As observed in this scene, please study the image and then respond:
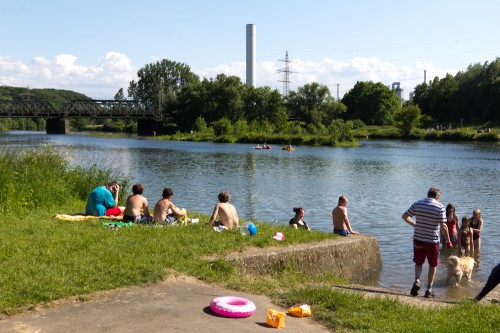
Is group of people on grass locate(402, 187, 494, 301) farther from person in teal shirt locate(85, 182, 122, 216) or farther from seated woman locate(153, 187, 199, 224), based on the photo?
person in teal shirt locate(85, 182, 122, 216)

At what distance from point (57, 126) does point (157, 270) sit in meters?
135

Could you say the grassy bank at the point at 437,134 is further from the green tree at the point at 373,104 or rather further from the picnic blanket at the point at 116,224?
the picnic blanket at the point at 116,224

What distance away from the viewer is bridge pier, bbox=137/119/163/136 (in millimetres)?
131125

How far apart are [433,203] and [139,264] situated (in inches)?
208

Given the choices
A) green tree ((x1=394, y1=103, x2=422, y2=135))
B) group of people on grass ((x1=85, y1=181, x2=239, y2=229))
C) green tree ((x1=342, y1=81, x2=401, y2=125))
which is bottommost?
group of people on grass ((x1=85, y1=181, x2=239, y2=229))

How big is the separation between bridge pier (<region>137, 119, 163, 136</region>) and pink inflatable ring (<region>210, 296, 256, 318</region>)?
12300 centimetres

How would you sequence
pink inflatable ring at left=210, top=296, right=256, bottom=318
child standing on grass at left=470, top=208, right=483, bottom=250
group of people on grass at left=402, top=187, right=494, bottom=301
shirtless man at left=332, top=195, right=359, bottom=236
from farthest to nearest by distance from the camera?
child standing on grass at left=470, top=208, right=483, bottom=250, shirtless man at left=332, top=195, right=359, bottom=236, group of people on grass at left=402, top=187, right=494, bottom=301, pink inflatable ring at left=210, top=296, right=256, bottom=318

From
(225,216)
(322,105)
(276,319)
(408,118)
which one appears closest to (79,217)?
(225,216)

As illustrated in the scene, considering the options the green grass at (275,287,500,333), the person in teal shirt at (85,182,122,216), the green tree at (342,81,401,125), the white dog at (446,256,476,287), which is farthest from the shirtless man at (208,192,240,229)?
the green tree at (342,81,401,125)

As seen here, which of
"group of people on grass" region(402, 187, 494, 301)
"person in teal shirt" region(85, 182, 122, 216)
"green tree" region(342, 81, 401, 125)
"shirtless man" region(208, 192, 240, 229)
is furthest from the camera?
"green tree" region(342, 81, 401, 125)

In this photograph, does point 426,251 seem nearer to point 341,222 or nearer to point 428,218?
point 428,218

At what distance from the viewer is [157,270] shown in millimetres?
9125

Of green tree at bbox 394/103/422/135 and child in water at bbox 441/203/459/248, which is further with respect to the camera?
green tree at bbox 394/103/422/135

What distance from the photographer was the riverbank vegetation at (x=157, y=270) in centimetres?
754
